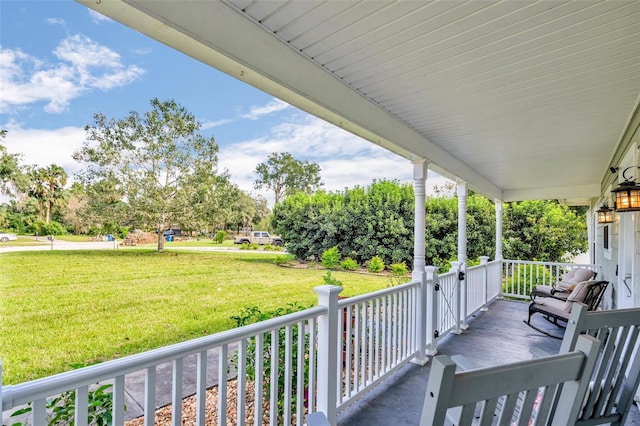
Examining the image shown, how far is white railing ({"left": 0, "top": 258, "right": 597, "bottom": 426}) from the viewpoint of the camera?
3.18 ft

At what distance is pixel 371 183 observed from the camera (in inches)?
398

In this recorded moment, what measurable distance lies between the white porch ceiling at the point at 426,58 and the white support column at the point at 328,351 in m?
1.22

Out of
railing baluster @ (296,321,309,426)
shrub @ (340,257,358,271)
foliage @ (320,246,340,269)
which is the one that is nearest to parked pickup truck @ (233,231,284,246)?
foliage @ (320,246,340,269)

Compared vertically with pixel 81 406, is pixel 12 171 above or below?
above

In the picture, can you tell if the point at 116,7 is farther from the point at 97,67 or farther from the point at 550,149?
the point at 97,67

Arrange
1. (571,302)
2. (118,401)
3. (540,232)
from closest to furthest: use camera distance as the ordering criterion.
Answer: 1. (118,401)
2. (571,302)
3. (540,232)

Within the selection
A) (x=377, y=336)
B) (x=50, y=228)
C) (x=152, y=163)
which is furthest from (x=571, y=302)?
(x=152, y=163)

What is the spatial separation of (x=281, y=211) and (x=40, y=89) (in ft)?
21.9

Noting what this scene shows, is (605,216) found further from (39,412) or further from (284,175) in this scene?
Result: (284,175)

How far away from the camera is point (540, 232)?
30.9 ft

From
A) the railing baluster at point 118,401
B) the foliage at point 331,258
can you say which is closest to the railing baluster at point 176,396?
the railing baluster at point 118,401

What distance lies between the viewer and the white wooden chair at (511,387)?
63 centimetres

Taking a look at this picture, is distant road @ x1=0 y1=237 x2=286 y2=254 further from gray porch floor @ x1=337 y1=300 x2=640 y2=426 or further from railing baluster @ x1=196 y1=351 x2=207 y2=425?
gray porch floor @ x1=337 y1=300 x2=640 y2=426

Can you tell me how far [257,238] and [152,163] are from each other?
4.94m
